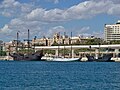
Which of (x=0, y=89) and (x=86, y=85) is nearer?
(x=0, y=89)

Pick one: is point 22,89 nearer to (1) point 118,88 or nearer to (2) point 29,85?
(2) point 29,85

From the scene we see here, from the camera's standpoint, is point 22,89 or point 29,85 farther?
point 29,85

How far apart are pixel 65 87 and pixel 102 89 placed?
498cm

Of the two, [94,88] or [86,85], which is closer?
[94,88]

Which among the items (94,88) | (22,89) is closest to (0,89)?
(22,89)

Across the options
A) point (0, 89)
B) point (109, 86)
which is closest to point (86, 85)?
point (109, 86)

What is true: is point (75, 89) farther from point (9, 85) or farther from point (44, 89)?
point (9, 85)

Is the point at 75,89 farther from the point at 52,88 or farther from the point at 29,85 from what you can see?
the point at 29,85

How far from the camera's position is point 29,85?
62281 millimetres

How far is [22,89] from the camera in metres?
57.1

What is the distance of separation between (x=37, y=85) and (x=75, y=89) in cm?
654

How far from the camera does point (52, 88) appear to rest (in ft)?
193

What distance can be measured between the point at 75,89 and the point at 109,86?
5913 millimetres

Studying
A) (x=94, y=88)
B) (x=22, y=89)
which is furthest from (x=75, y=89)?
(x=22, y=89)
